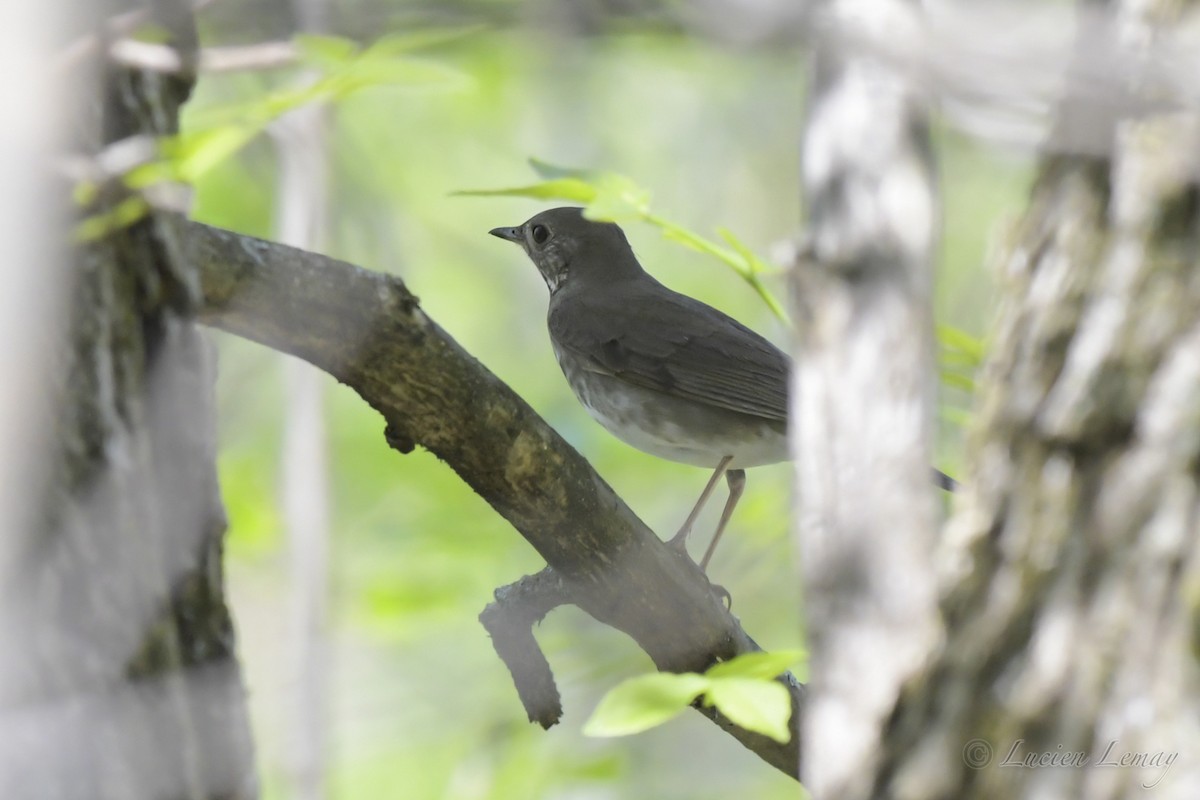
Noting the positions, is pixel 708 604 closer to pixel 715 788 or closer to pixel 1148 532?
pixel 1148 532

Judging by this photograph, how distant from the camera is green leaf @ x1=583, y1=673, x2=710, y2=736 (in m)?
1.72

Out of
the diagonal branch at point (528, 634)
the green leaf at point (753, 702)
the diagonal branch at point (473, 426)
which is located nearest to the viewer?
the green leaf at point (753, 702)

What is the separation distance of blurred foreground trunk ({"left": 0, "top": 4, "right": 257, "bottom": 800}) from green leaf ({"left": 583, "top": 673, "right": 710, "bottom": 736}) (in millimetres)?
982

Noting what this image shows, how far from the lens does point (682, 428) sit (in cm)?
489

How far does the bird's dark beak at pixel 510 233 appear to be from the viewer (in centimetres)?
592

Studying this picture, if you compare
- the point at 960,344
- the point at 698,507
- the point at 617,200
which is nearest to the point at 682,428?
the point at 698,507

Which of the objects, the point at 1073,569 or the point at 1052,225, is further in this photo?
the point at 1052,225

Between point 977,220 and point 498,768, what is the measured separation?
20.1ft

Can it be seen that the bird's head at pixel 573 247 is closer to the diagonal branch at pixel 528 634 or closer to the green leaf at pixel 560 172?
the diagonal branch at pixel 528 634

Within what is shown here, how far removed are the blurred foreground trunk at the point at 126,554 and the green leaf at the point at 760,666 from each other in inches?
43.4

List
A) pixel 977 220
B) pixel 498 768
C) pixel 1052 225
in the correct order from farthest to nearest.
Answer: pixel 977 220 < pixel 498 768 < pixel 1052 225

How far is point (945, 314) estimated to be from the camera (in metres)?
6.01

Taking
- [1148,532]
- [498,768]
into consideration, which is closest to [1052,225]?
[1148,532]

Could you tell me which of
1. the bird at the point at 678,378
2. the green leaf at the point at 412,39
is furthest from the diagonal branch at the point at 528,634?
the bird at the point at 678,378
